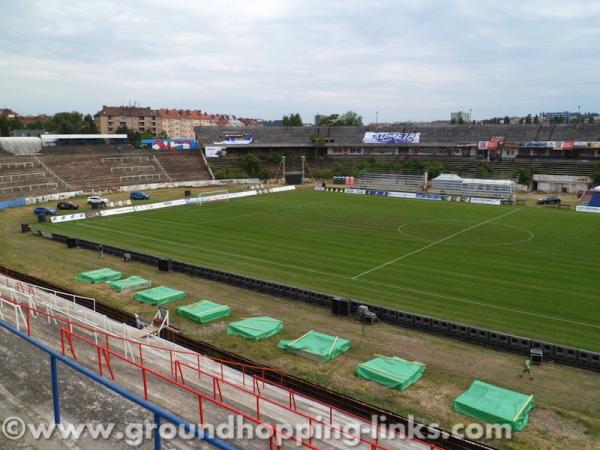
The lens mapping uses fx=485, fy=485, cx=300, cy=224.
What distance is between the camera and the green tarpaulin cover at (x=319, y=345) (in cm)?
2075

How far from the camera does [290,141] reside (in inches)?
5030

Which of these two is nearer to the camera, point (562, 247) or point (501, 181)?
point (562, 247)

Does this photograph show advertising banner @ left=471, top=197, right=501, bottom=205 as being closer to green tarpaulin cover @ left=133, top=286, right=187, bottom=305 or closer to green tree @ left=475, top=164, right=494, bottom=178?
green tree @ left=475, top=164, right=494, bottom=178

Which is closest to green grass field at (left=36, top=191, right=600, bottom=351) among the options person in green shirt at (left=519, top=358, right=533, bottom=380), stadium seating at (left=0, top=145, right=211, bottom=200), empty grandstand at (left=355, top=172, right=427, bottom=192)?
person in green shirt at (left=519, top=358, right=533, bottom=380)

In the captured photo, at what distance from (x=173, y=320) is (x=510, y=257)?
26.3 m

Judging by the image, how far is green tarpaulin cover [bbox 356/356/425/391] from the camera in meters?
18.2

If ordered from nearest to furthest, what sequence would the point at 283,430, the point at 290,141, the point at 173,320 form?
the point at 283,430, the point at 173,320, the point at 290,141

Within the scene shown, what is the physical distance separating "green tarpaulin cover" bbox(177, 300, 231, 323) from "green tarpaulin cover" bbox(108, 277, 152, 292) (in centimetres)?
521

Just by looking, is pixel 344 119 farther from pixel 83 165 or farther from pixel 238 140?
pixel 83 165

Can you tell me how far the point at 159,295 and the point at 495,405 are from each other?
1898 cm

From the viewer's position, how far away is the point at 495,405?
16.1m

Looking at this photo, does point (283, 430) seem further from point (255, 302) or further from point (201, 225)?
point (201, 225)

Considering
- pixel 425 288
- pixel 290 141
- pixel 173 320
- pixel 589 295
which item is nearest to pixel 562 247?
pixel 589 295

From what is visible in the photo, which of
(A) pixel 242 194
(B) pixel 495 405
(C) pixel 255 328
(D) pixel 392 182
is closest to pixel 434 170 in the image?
(D) pixel 392 182
